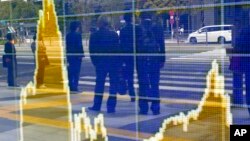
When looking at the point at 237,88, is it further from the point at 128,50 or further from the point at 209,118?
the point at 128,50

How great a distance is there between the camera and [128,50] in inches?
184

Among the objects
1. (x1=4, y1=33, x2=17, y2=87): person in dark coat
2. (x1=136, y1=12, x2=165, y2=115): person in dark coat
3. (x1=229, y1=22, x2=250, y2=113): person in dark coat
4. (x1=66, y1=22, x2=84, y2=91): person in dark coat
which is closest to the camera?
(x1=229, y1=22, x2=250, y2=113): person in dark coat

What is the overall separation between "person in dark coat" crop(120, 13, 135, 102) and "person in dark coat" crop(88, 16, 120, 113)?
9 cm

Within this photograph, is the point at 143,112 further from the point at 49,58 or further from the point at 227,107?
the point at 49,58

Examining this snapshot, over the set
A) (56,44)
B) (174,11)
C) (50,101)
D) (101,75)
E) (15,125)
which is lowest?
(15,125)

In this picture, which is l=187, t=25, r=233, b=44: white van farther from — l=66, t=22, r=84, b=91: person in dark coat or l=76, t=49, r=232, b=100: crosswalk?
l=66, t=22, r=84, b=91: person in dark coat

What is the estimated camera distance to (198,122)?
4.26 m

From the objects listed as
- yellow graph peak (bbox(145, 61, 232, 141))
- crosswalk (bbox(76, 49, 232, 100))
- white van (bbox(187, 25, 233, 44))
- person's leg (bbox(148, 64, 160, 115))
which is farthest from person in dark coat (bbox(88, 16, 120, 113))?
white van (bbox(187, 25, 233, 44))

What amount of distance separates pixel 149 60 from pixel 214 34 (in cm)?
78

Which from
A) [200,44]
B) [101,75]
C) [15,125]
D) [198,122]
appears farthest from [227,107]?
[15,125]

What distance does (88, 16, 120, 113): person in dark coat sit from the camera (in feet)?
15.8

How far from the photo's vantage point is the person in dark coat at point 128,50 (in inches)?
183

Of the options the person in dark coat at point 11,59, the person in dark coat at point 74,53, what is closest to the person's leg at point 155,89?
the person in dark coat at point 74,53

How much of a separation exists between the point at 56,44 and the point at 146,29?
1395mm
